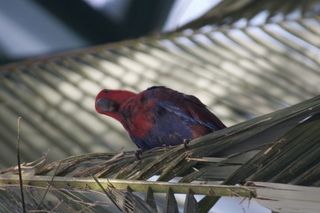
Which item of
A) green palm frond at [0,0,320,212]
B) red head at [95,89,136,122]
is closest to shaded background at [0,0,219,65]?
green palm frond at [0,0,320,212]

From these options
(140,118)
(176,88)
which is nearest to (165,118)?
(140,118)

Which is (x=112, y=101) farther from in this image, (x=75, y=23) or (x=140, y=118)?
(x=75, y=23)

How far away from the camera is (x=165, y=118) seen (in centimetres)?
211

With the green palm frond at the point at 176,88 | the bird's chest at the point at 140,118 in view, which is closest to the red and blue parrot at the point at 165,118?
the bird's chest at the point at 140,118

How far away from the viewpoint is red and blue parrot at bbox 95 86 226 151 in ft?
6.84

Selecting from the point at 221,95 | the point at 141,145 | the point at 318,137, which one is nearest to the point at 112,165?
the point at 318,137

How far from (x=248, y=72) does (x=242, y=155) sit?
1474mm

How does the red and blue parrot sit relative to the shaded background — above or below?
below

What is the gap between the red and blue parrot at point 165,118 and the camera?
6.84 feet

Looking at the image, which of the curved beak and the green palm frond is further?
the curved beak

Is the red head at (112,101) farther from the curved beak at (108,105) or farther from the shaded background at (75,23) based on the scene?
the shaded background at (75,23)

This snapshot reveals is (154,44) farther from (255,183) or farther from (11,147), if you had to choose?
(255,183)

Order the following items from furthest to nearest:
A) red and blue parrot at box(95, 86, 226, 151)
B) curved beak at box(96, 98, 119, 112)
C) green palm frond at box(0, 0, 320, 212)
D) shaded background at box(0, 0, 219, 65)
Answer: shaded background at box(0, 0, 219, 65)
curved beak at box(96, 98, 119, 112)
red and blue parrot at box(95, 86, 226, 151)
green palm frond at box(0, 0, 320, 212)

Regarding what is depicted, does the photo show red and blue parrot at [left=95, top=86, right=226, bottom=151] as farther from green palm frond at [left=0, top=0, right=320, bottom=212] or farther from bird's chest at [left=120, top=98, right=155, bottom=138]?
green palm frond at [left=0, top=0, right=320, bottom=212]
